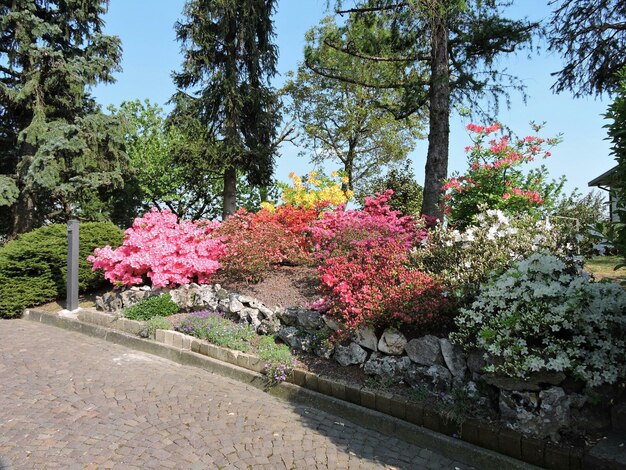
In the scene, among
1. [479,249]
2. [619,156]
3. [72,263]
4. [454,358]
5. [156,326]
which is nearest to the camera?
[619,156]

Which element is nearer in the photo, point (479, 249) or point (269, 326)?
point (479, 249)

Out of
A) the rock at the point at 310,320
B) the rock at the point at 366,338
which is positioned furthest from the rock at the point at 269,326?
the rock at the point at 366,338

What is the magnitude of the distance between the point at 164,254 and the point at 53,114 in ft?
31.7

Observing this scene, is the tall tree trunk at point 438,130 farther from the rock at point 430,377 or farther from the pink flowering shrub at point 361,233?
the rock at point 430,377

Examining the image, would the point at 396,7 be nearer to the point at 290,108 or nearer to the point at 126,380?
the point at 126,380

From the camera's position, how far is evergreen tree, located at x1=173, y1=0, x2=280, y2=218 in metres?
12.5

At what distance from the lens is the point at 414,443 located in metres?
3.43

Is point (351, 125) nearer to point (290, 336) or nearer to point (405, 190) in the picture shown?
point (405, 190)

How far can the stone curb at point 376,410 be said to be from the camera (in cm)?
303

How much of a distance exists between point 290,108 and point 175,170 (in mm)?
6348

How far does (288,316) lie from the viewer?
5.15 metres

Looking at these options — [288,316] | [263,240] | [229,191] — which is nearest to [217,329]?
[288,316]

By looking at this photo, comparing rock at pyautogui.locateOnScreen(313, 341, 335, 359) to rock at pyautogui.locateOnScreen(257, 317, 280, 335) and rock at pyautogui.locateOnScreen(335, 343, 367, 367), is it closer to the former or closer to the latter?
rock at pyautogui.locateOnScreen(335, 343, 367, 367)

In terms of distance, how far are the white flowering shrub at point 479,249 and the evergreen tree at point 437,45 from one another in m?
2.16
